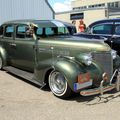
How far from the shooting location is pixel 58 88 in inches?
283

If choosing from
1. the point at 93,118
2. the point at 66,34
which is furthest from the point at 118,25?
the point at 93,118

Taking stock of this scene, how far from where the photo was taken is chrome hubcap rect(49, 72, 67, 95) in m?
7.00

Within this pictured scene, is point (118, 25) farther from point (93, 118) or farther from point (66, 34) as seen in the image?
point (93, 118)

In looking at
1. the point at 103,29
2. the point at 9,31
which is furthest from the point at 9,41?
the point at 103,29

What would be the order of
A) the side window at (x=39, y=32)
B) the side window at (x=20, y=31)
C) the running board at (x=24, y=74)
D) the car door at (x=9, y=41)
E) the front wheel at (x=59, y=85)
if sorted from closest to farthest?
the front wheel at (x=59, y=85), the running board at (x=24, y=74), the side window at (x=39, y=32), the side window at (x=20, y=31), the car door at (x=9, y=41)

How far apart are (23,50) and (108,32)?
10.4 feet

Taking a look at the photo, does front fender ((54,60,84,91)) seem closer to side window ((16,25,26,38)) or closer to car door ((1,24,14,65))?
side window ((16,25,26,38))

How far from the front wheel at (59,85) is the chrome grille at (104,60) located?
0.84 metres

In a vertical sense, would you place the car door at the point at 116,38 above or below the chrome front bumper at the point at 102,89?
above

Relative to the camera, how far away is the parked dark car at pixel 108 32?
10.1 m

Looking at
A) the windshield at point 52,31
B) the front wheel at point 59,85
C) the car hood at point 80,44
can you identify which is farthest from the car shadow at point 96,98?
the windshield at point 52,31

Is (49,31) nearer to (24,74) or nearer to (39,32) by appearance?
(39,32)

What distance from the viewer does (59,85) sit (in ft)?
23.4

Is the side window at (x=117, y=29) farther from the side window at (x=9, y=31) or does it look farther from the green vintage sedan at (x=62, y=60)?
the side window at (x=9, y=31)
